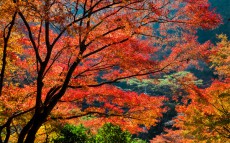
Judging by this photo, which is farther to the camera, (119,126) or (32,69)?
(32,69)

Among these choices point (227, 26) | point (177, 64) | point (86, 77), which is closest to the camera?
point (177, 64)

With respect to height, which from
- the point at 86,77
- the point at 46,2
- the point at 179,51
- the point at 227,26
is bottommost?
the point at 86,77

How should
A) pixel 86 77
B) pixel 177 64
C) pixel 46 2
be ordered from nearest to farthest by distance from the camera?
pixel 46 2
pixel 177 64
pixel 86 77

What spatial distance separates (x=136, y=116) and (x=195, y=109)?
2.51m

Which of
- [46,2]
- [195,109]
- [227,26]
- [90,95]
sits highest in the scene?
[227,26]

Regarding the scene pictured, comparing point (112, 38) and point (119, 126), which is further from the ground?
point (112, 38)

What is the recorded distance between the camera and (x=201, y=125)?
29.6ft

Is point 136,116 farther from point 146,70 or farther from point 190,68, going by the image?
point 190,68

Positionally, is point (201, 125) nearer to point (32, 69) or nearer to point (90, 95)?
point (90, 95)

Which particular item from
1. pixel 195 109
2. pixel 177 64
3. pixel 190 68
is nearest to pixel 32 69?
pixel 177 64

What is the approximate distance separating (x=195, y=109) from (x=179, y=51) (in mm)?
2667

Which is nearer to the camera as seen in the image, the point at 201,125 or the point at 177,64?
the point at 177,64

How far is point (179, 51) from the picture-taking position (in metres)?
7.61

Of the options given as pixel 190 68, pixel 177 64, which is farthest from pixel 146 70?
pixel 190 68
